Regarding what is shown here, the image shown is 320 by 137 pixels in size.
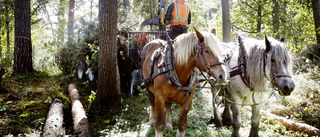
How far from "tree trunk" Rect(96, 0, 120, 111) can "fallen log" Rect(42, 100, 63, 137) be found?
110 cm

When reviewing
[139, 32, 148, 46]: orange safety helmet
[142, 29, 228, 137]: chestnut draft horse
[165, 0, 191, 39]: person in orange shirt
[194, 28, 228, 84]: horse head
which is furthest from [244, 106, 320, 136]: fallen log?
[139, 32, 148, 46]: orange safety helmet

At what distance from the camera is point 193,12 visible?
15.1m

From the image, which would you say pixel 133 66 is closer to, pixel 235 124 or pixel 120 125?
pixel 120 125

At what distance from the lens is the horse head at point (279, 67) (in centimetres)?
258

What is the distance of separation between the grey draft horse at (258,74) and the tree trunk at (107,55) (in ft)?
10.5

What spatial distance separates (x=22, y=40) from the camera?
26.3ft

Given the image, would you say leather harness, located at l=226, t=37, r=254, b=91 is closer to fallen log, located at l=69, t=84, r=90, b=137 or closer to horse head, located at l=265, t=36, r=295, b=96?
horse head, located at l=265, t=36, r=295, b=96

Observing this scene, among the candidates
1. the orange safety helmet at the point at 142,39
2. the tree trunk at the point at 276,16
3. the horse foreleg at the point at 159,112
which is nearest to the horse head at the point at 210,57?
the horse foreleg at the point at 159,112

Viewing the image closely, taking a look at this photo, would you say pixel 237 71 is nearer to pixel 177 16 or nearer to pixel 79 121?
pixel 177 16

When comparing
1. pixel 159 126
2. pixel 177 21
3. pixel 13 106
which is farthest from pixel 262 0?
pixel 13 106

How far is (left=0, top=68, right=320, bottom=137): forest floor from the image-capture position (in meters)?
4.05

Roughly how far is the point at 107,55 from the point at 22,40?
201 inches

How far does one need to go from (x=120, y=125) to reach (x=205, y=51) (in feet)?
9.98

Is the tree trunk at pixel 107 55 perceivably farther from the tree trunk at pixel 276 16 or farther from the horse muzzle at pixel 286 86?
the tree trunk at pixel 276 16
